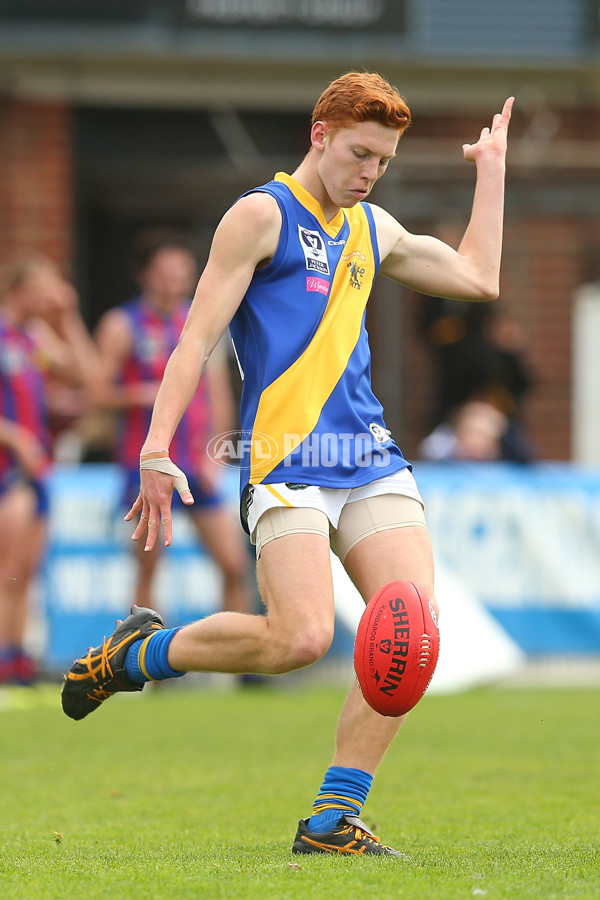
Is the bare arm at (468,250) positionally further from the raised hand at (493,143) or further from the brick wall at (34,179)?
the brick wall at (34,179)

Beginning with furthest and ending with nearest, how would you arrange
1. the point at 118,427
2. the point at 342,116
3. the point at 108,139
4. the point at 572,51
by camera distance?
the point at 108,139, the point at 572,51, the point at 118,427, the point at 342,116

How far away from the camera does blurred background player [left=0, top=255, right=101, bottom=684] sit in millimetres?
9094

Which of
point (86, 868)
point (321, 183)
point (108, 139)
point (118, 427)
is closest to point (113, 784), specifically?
point (86, 868)

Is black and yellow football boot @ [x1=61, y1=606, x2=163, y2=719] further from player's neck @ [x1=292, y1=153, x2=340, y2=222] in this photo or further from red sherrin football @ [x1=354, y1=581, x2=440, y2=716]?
player's neck @ [x1=292, y1=153, x2=340, y2=222]

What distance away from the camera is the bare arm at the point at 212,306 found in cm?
415

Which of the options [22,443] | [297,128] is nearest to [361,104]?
[22,443]

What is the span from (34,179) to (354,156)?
943 centimetres

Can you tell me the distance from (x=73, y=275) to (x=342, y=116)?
30.4ft

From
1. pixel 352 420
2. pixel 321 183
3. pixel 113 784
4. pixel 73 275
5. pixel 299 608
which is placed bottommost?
pixel 113 784

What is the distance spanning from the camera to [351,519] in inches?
170

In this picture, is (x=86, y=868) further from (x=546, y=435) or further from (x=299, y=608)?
(x=546, y=435)

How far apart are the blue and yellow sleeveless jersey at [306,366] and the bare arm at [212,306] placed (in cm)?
10

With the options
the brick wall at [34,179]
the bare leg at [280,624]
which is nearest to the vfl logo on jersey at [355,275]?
the bare leg at [280,624]

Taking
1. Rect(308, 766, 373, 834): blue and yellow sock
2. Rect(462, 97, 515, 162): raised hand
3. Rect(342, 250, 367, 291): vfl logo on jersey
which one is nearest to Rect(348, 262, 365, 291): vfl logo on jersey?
Rect(342, 250, 367, 291): vfl logo on jersey
